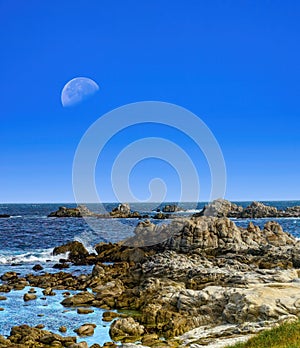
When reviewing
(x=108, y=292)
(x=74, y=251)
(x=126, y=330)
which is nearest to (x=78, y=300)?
(x=108, y=292)

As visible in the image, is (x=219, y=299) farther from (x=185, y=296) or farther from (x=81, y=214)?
(x=81, y=214)

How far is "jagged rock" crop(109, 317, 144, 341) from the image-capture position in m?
22.9

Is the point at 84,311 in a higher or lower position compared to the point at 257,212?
lower

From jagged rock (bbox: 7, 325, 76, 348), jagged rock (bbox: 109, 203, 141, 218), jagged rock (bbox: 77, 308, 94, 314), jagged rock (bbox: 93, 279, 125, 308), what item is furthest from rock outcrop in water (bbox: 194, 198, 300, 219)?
jagged rock (bbox: 7, 325, 76, 348)

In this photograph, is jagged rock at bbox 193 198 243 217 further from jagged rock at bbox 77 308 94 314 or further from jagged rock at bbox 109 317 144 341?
jagged rock at bbox 109 317 144 341

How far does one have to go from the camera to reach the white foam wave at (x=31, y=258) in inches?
2121

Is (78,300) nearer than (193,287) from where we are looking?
Yes

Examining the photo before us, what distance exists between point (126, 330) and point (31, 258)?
35.7 meters

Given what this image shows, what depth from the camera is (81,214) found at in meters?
167

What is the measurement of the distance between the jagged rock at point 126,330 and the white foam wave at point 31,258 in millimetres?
32227

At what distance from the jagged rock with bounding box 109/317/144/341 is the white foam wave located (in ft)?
106

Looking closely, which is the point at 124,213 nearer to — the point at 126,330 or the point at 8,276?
the point at 8,276

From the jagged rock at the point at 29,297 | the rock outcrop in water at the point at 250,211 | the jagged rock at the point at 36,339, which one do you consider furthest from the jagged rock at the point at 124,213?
the jagged rock at the point at 36,339

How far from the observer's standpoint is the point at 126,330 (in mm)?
23203
